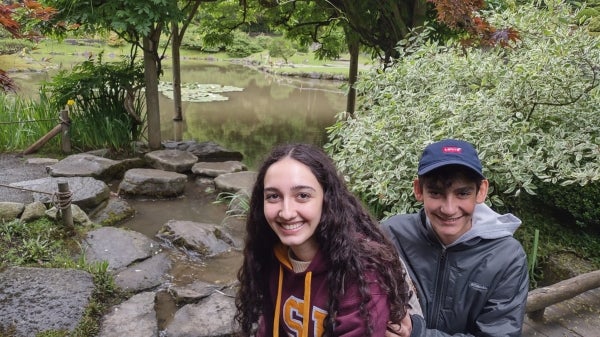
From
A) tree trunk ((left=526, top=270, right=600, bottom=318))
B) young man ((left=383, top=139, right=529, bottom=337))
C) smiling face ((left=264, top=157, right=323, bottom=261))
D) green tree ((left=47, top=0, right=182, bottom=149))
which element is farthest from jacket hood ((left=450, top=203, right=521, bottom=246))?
green tree ((left=47, top=0, right=182, bottom=149))

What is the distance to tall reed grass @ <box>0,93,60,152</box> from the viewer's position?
18.9 ft

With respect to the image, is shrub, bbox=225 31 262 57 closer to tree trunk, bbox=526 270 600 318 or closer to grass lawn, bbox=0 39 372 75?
Result: grass lawn, bbox=0 39 372 75

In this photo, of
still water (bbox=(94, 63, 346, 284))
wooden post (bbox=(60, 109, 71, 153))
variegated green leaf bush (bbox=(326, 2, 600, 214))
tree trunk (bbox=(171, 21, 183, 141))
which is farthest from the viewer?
tree trunk (bbox=(171, 21, 183, 141))

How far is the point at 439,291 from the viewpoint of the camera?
1.36m

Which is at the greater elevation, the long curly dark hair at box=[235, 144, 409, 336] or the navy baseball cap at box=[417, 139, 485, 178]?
the navy baseball cap at box=[417, 139, 485, 178]

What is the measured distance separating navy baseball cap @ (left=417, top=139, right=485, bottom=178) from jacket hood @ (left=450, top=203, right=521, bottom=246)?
0.15 metres

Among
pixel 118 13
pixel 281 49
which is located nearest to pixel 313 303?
pixel 118 13

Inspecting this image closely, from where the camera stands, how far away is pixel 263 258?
4.21ft

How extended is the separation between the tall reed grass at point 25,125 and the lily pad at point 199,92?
6.59 m

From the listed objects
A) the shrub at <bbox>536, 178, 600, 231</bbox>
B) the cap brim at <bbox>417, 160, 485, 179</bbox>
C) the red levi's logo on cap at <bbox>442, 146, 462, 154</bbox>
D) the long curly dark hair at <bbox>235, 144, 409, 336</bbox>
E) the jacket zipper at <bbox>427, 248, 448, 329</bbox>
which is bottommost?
the shrub at <bbox>536, 178, 600, 231</bbox>

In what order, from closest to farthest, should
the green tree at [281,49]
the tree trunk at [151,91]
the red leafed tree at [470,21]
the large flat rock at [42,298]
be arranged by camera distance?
the large flat rock at [42,298] < the red leafed tree at [470,21] < the tree trunk at [151,91] < the green tree at [281,49]

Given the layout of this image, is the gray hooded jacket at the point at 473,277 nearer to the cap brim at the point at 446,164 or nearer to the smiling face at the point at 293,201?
the cap brim at the point at 446,164

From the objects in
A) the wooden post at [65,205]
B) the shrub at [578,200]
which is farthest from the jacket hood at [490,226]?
the wooden post at [65,205]

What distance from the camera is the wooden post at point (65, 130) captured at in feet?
18.2
